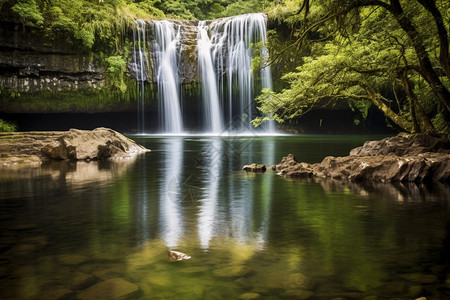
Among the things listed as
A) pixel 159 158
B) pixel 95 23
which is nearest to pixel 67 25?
→ pixel 95 23

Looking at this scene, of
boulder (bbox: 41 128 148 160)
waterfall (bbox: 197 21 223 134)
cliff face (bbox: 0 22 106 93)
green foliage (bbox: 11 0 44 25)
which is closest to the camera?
boulder (bbox: 41 128 148 160)

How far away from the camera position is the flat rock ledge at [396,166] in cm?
898

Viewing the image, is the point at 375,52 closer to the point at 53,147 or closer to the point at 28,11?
the point at 53,147

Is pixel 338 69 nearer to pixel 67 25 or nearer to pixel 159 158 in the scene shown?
pixel 159 158

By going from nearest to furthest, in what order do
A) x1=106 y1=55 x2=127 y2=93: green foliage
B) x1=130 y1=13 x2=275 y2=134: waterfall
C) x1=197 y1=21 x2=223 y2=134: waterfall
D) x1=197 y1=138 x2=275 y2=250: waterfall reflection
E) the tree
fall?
x1=197 y1=138 x2=275 y2=250: waterfall reflection < the tree < x1=106 y1=55 x2=127 y2=93: green foliage < x1=130 y1=13 x2=275 y2=134: waterfall < x1=197 y1=21 x2=223 y2=134: waterfall

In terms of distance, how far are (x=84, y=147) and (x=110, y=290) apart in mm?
13013

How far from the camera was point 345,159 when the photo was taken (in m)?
10.2

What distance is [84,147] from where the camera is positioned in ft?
50.3

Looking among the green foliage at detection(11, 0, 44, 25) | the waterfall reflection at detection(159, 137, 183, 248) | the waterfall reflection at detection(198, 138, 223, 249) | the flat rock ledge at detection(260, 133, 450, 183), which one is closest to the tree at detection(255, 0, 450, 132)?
the flat rock ledge at detection(260, 133, 450, 183)

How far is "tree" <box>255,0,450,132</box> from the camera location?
8688 millimetres

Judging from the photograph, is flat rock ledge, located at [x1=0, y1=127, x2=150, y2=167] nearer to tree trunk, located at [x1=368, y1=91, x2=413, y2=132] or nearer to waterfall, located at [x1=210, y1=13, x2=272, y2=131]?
tree trunk, located at [x1=368, y1=91, x2=413, y2=132]

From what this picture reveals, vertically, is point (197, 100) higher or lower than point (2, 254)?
higher

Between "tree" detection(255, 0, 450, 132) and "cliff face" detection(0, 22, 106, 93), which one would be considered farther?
→ "cliff face" detection(0, 22, 106, 93)

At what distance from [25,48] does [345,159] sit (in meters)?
23.8
